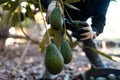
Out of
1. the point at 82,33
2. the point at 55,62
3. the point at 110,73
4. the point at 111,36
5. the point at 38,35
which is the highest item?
the point at 55,62

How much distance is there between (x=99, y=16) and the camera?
1.58m

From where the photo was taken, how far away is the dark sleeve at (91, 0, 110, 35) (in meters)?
1.54

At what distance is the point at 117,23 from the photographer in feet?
12.8

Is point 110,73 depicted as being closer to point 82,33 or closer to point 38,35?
point 82,33

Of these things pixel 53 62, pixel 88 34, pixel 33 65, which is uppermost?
pixel 53 62

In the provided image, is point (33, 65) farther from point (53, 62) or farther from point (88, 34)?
point (53, 62)

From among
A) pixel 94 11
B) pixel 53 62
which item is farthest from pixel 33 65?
pixel 53 62

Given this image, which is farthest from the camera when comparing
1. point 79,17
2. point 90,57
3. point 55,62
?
point 90,57

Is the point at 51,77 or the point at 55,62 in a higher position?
the point at 55,62

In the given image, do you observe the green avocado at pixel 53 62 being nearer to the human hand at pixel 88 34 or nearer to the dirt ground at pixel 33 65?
the human hand at pixel 88 34

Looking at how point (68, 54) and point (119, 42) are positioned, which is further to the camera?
point (119, 42)

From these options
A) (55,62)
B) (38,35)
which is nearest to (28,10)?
(55,62)

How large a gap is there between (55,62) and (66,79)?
1107mm

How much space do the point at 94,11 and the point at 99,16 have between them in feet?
0.12
